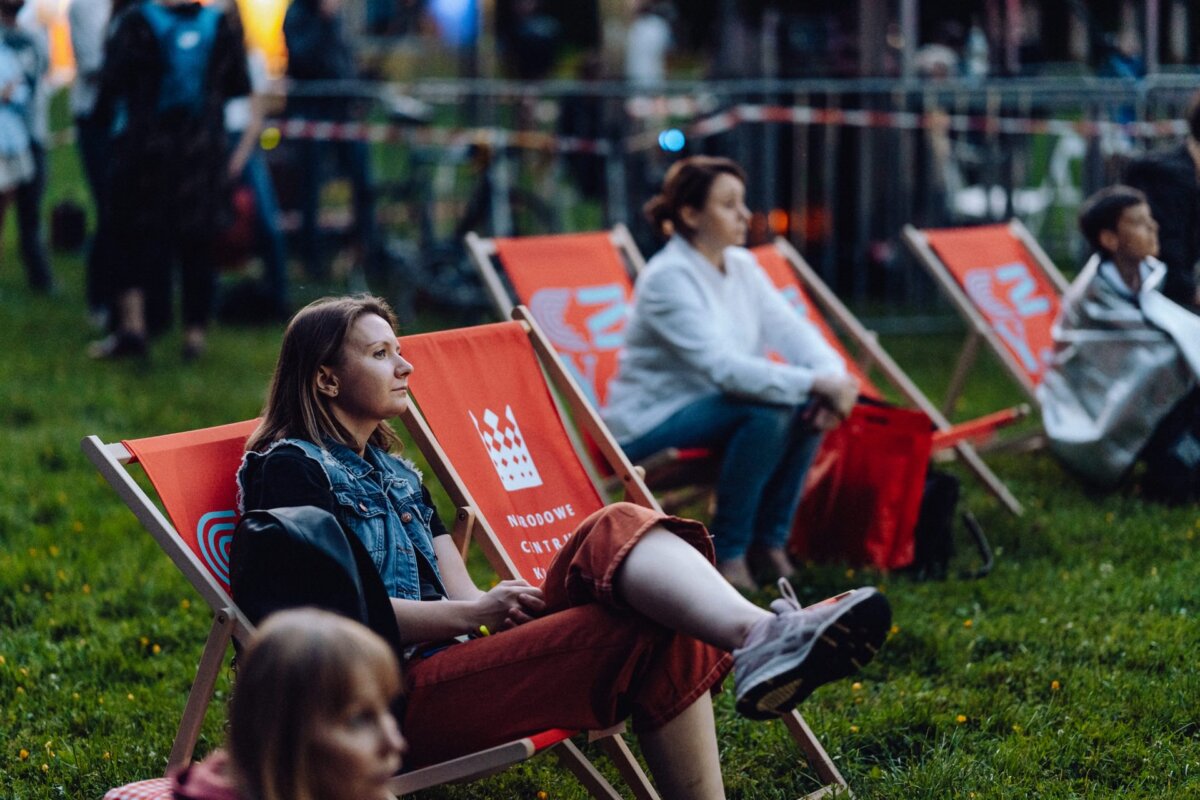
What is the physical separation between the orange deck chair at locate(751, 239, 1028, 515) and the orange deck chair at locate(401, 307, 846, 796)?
1.59 metres

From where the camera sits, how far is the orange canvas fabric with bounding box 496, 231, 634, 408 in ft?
18.1

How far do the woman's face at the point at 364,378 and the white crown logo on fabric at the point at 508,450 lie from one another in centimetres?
79

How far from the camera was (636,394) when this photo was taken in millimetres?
5180

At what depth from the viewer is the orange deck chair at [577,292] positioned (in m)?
5.46

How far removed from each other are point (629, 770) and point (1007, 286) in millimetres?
3967

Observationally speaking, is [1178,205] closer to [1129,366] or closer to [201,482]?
[1129,366]

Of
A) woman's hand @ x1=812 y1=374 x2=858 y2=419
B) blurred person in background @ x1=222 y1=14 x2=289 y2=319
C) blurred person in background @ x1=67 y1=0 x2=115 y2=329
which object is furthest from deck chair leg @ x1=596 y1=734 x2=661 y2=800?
blurred person in background @ x1=222 y1=14 x2=289 y2=319

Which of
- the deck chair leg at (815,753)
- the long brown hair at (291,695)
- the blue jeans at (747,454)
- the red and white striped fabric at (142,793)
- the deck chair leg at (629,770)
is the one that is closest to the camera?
the long brown hair at (291,695)

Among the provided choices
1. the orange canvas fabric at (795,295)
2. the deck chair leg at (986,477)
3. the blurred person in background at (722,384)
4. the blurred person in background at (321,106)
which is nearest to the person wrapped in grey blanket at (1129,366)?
the deck chair leg at (986,477)

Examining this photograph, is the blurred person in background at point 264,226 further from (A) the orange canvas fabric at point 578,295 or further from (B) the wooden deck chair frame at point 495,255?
(A) the orange canvas fabric at point 578,295

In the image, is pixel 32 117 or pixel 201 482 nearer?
pixel 201 482

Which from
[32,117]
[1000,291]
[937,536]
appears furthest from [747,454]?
[32,117]

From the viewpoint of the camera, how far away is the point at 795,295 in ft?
19.9

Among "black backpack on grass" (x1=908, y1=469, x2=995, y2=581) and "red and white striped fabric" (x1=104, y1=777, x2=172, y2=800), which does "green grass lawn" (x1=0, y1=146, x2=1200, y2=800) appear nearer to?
"black backpack on grass" (x1=908, y1=469, x2=995, y2=581)
